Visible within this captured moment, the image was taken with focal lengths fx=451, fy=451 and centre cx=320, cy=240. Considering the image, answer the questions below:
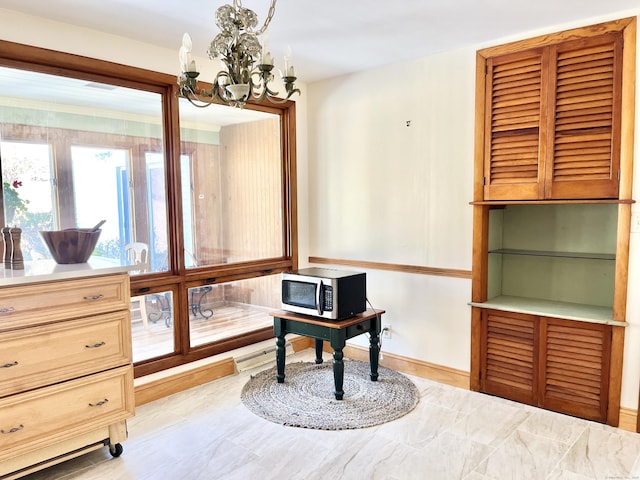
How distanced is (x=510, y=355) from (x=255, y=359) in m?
1.96

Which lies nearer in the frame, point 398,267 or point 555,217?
point 555,217

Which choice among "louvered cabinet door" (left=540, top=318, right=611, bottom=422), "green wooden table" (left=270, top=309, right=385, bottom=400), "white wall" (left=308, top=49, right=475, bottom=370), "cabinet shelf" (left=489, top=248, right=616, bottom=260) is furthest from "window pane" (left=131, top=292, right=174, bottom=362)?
"louvered cabinet door" (left=540, top=318, right=611, bottom=422)

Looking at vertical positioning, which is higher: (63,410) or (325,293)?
(325,293)

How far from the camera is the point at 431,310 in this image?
138 inches

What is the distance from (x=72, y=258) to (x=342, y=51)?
2.26 metres

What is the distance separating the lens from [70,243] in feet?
7.87

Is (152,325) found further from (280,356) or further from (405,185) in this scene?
(405,185)

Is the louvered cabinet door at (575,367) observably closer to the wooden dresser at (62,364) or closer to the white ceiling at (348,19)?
the white ceiling at (348,19)

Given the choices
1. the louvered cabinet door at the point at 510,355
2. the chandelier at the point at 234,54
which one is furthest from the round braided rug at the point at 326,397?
the chandelier at the point at 234,54

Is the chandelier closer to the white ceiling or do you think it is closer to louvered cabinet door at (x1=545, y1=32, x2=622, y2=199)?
the white ceiling

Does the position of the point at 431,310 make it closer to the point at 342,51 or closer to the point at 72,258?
the point at 342,51

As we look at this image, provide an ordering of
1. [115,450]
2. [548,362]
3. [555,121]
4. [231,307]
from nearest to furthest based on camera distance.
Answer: [115,450], [555,121], [548,362], [231,307]

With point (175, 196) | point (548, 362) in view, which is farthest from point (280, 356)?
point (548, 362)

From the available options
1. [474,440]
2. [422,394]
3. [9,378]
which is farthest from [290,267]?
[9,378]
